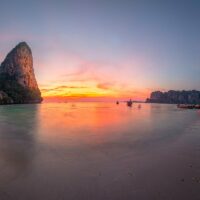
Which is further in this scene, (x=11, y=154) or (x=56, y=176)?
(x=11, y=154)

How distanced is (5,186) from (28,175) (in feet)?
4.87

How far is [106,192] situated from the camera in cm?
757

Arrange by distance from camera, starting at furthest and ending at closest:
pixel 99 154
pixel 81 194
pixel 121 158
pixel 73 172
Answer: pixel 99 154
pixel 121 158
pixel 73 172
pixel 81 194

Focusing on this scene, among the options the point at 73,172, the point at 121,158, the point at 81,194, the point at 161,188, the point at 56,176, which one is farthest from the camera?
the point at 121,158

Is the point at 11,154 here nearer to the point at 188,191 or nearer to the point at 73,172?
the point at 73,172

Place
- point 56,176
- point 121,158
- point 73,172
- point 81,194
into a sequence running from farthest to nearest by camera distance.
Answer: point 121,158 → point 73,172 → point 56,176 → point 81,194

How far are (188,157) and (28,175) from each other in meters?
10.5

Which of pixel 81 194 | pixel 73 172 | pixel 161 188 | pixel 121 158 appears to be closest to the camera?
pixel 81 194

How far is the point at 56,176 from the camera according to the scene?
30.0 ft

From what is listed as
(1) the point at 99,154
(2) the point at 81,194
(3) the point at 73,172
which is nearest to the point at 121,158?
(1) the point at 99,154

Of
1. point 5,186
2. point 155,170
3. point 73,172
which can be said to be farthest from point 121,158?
point 5,186

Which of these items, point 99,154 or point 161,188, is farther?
point 99,154

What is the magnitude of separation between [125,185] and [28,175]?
4.80m

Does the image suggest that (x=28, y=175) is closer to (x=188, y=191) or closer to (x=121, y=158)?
(x=121, y=158)
